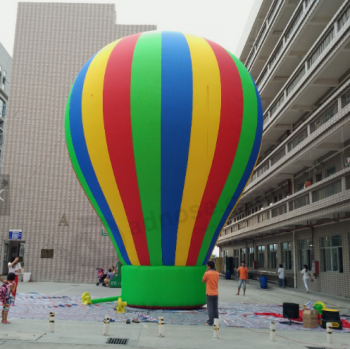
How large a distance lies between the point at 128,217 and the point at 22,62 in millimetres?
19614

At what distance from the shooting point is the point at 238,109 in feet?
39.9

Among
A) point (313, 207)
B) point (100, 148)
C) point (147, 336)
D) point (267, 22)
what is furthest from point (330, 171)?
point (147, 336)

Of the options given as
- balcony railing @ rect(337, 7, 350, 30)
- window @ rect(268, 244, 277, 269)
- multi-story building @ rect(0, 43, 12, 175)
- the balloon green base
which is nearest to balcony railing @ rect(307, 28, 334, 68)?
balcony railing @ rect(337, 7, 350, 30)

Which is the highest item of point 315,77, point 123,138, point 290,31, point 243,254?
point 290,31

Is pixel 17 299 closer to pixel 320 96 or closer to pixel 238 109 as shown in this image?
pixel 238 109

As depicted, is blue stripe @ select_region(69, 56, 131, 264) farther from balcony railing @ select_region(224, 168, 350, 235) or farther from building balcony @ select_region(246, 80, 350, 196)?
building balcony @ select_region(246, 80, 350, 196)

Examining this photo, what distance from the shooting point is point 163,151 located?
11602 millimetres

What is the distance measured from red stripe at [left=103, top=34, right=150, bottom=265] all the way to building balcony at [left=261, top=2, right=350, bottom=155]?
32.1 ft

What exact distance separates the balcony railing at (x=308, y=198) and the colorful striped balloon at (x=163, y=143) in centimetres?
620

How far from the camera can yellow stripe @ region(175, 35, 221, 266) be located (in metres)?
11.6

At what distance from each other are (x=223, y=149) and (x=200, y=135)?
31.3 inches

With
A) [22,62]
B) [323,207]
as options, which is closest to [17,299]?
[323,207]

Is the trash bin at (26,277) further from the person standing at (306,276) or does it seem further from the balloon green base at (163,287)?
the person standing at (306,276)

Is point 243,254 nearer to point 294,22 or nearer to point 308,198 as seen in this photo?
point 308,198
